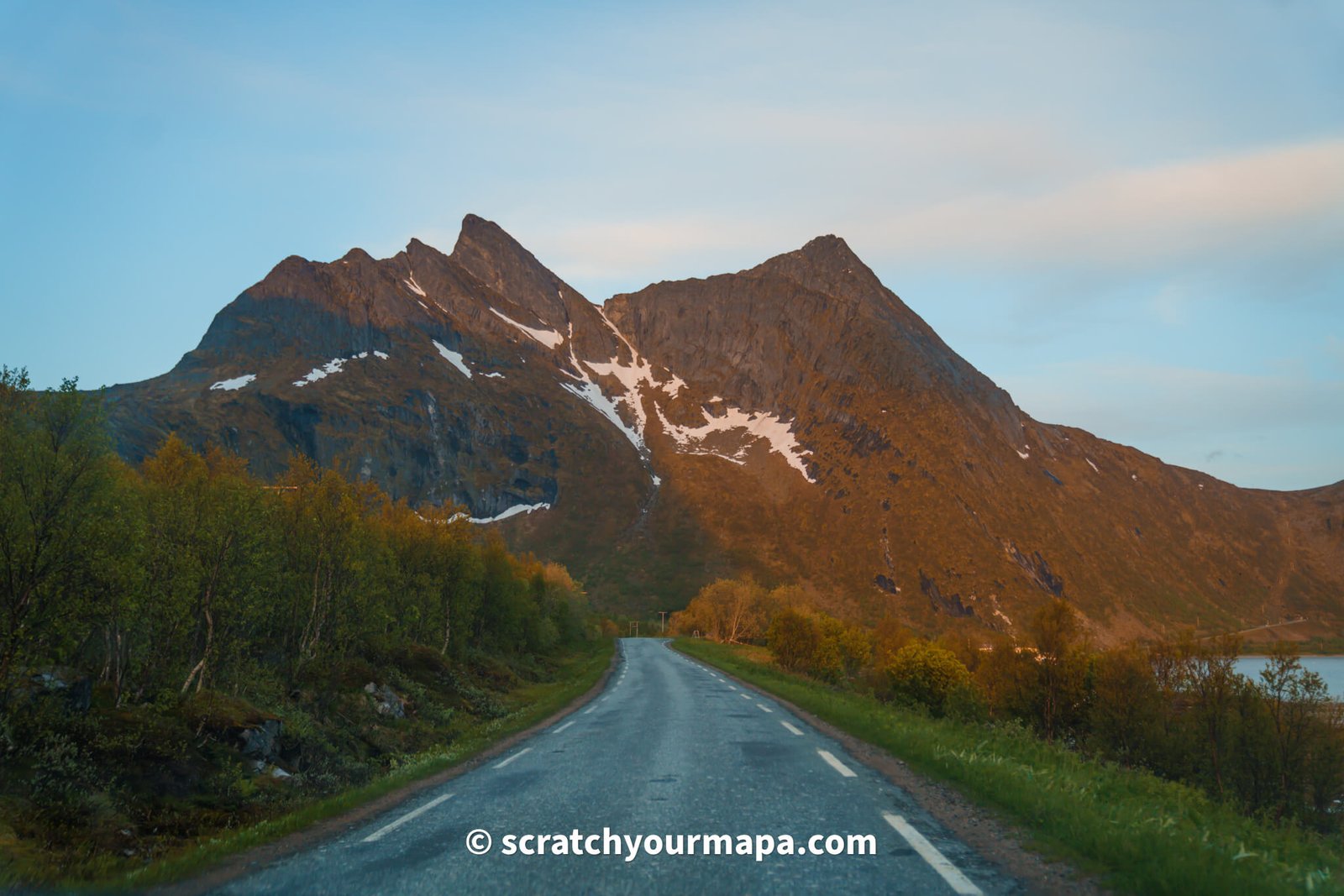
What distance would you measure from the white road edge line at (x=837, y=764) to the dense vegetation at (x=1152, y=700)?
35460mm

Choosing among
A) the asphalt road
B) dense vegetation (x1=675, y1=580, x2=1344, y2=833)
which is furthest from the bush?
the asphalt road

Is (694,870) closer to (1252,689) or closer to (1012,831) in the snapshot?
(1012,831)

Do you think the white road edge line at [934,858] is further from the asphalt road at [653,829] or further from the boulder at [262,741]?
the boulder at [262,741]

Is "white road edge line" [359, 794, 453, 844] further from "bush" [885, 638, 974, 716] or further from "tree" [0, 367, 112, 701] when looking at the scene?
"bush" [885, 638, 974, 716]

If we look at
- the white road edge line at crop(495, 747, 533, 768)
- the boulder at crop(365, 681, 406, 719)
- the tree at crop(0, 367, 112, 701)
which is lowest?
the boulder at crop(365, 681, 406, 719)

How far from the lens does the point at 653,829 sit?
831 centimetres

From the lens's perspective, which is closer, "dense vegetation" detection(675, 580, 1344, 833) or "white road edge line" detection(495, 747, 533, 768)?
"white road edge line" detection(495, 747, 533, 768)

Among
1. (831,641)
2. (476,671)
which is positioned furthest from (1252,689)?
(476,671)

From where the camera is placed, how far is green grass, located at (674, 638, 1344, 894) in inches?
248

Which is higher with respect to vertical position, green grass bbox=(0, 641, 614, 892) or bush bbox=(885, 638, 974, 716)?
green grass bbox=(0, 641, 614, 892)

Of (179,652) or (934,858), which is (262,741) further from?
(934,858)

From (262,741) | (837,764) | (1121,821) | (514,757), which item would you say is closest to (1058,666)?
(837,764)

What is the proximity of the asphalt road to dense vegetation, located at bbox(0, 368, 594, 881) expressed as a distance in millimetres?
3566

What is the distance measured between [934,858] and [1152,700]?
70109mm
